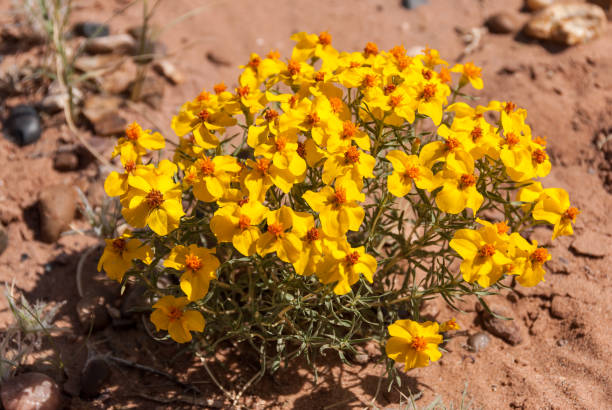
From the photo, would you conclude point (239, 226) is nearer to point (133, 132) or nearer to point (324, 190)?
point (324, 190)

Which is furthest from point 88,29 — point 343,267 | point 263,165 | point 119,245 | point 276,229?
point 343,267

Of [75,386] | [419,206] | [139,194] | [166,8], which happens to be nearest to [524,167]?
A: [419,206]

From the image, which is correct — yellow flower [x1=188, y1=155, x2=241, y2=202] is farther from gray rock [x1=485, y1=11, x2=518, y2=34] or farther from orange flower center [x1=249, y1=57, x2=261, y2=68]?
gray rock [x1=485, y1=11, x2=518, y2=34]

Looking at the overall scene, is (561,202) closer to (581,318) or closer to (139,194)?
(581,318)

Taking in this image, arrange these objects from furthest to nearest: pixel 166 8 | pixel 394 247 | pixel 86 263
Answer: pixel 166 8, pixel 86 263, pixel 394 247

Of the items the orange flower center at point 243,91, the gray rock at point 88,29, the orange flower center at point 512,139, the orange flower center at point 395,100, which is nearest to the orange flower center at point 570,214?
the orange flower center at point 512,139

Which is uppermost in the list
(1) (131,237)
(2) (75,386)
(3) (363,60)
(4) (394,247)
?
(3) (363,60)

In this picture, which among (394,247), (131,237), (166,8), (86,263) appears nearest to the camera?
(131,237)
